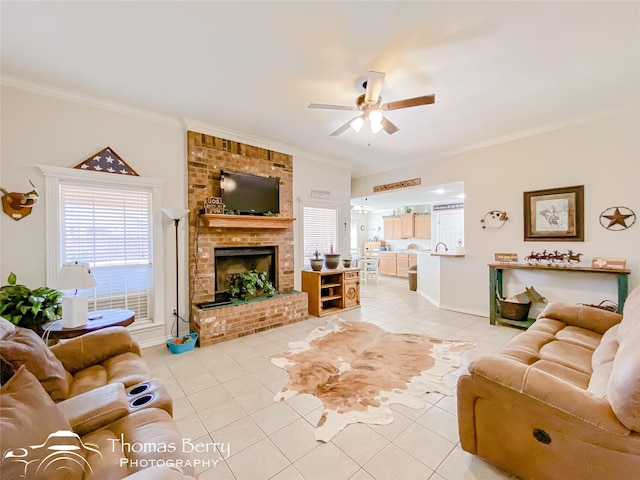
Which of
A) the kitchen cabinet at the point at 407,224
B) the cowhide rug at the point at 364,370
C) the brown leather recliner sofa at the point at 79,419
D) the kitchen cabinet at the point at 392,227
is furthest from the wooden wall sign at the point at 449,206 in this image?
the brown leather recliner sofa at the point at 79,419

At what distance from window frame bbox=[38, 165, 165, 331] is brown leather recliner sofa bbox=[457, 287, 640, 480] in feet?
11.0

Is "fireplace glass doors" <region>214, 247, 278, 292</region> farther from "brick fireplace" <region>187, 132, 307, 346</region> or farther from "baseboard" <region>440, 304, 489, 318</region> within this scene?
"baseboard" <region>440, 304, 489, 318</region>

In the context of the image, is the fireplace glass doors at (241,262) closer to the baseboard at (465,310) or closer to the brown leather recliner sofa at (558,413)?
the baseboard at (465,310)

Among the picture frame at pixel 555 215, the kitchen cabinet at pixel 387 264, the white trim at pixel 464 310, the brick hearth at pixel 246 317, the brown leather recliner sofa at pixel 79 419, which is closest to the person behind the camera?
the brown leather recliner sofa at pixel 79 419

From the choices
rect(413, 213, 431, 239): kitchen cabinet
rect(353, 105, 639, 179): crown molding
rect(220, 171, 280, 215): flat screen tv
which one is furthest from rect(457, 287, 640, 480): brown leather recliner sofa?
rect(413, 213, 431, 239): kitchen cabinet

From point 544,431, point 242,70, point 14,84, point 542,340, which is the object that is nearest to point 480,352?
point 542,340

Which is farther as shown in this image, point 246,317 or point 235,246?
point 235,246

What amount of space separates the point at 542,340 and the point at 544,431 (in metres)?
1.12

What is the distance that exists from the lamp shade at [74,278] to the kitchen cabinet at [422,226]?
835 centimetres

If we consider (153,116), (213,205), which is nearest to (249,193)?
(213,205)

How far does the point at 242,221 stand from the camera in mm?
3822

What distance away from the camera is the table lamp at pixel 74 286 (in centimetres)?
212

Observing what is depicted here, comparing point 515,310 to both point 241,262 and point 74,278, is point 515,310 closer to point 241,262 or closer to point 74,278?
point 241,262

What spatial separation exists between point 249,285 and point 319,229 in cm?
185
